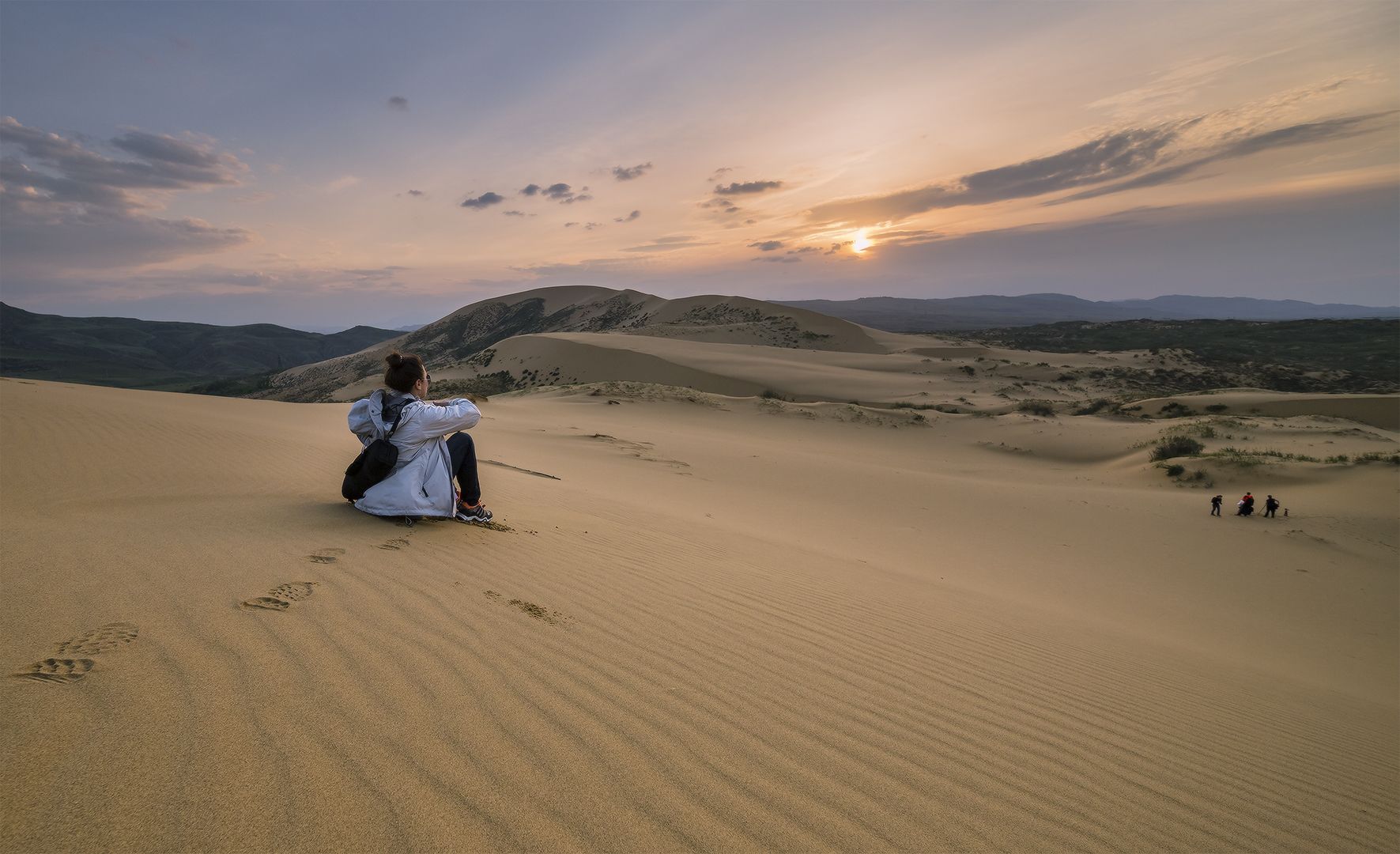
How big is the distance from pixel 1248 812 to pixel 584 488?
23.3 feet

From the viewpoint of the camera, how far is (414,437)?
14.4 ft

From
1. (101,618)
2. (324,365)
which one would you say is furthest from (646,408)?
(324,365)

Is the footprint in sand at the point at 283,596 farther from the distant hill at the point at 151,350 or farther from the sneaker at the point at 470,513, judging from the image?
the distant hill at the point at 151,350

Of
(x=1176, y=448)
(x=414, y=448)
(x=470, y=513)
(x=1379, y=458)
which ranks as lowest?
(x=1176, y=448)

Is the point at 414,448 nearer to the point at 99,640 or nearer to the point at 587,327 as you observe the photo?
the point at 99,640

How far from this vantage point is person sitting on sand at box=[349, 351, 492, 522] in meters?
4.34

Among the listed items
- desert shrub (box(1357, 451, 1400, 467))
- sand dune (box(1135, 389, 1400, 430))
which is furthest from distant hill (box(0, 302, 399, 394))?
desert shrub (box(1357, 451, 1400, 467))

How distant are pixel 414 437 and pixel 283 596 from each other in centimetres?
150

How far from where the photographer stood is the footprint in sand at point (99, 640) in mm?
2338

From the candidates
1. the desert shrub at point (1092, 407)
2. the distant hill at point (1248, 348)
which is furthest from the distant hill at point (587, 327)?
the desert shrub at point (1092, 407)

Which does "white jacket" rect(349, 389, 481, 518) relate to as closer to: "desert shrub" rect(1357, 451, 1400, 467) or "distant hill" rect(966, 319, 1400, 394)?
"desert shrub" rect(1357, 451, 1400, 467)

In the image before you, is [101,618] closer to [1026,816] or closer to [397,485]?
[397,485]

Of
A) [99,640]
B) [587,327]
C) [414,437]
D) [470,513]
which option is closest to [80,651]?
[99,640]

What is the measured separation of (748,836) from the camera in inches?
77.4
